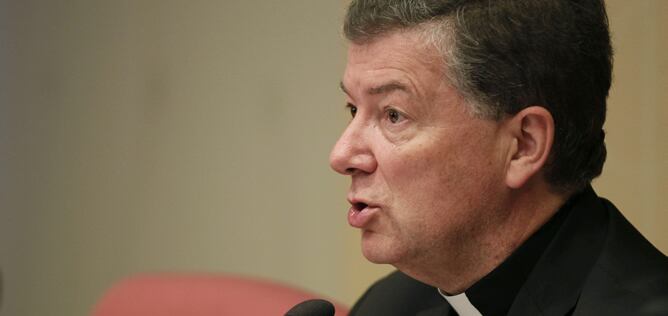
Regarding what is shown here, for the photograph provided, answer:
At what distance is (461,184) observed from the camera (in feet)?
5.41

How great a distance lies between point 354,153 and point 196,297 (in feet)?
3.22

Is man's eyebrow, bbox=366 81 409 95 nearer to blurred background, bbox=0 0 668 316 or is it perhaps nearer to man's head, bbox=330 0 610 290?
man's head, bbox=330 0 610 290

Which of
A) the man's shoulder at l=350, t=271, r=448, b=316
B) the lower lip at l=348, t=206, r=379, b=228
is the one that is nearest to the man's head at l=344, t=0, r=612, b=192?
the lower lip at l=348, t=206, r=379, b=228

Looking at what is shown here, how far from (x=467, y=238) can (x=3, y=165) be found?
9.94 ft

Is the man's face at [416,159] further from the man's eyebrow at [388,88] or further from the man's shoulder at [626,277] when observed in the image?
the man's shoulder at [626,277]

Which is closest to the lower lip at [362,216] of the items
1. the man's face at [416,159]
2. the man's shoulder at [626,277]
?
the man's face at [416,159]

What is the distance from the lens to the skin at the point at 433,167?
5.38 feet

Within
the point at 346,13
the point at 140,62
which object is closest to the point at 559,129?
the point at 346,13

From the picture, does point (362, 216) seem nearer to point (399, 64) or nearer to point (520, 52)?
point (399, 64)

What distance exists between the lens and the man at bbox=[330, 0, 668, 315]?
161 centimetres

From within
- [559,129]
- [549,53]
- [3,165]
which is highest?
[549,53]

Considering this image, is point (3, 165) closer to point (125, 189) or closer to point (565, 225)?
point (125, 189)

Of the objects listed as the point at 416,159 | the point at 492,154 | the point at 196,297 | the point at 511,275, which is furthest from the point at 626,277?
the point at 196,297

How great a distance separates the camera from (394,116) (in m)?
1.68
